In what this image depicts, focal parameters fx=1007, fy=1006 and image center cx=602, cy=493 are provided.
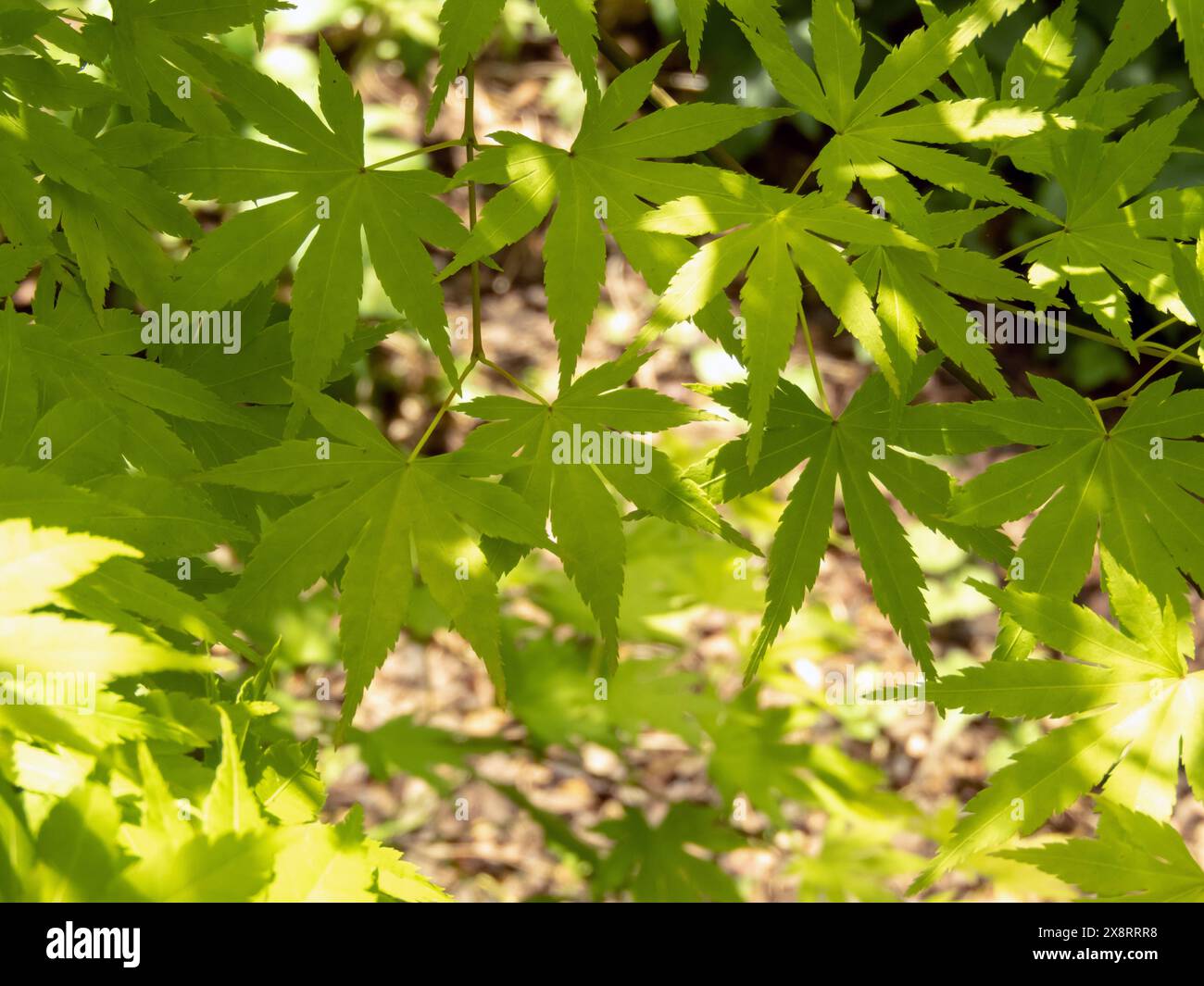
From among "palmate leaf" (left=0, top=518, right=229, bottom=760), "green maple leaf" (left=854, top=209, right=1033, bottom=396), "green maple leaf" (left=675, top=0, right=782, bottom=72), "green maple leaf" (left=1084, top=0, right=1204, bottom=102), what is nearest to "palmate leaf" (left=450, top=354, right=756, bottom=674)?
"green maple leaf" (left=854, top=209, right=1033, bottom=396)

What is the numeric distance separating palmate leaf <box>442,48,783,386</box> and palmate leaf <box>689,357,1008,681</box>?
203 millimetres

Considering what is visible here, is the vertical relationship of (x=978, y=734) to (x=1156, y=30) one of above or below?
below

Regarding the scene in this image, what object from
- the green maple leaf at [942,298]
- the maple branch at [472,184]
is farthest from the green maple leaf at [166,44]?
the green maple leaf at [942,298]

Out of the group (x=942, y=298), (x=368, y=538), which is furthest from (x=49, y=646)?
(x=942, y=298)

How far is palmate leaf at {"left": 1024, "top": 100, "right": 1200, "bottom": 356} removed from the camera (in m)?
1.18

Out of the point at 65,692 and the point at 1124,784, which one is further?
the point at 1124,784

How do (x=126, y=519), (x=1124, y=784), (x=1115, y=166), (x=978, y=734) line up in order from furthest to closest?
(x=978, y=734)
(x=1115, y=166)
(x=1124, y=784)
(x=126, y=519)

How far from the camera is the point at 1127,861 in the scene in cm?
106

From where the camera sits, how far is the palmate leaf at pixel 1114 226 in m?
1.18

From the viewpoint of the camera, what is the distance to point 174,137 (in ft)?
3.84

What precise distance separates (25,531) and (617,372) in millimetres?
630

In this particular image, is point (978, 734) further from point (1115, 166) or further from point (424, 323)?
point (424, 323)

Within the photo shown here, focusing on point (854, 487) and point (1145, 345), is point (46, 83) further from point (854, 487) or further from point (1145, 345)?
point (1145, 345)

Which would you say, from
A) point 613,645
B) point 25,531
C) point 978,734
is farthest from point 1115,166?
point 978,734
